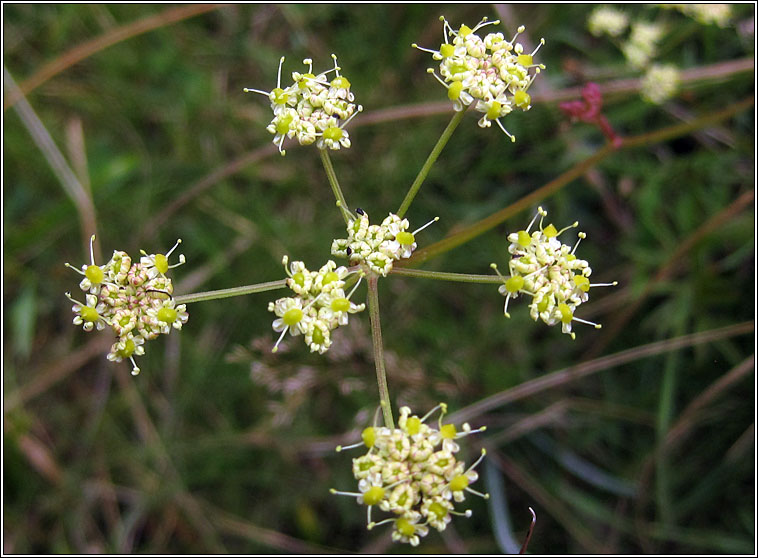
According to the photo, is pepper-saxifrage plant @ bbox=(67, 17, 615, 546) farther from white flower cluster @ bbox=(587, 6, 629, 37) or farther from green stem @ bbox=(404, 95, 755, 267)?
white flower cluster @ bbox=(587, 6, 629, 37)

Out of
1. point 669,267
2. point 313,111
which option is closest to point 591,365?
point 669,267

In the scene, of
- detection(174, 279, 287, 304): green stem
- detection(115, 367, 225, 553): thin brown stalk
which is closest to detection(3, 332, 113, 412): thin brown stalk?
detection(115, 367, 225, 553): thin brown stalk

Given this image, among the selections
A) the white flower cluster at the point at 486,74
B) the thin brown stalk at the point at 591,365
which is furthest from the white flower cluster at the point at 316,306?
the thin brown stalk at the point at 591,365

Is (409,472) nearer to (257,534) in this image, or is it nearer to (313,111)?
(313,111)

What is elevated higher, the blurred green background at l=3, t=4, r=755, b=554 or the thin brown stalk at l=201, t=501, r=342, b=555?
the blurred green background at l=3, t=4, r=755, b=554

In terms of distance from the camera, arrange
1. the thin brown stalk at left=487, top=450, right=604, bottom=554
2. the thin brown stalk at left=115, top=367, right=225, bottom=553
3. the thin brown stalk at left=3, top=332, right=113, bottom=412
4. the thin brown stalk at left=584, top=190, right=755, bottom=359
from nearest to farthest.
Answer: the thin brown stalk at left=584, top=190, right=755, bottom=359 → the thin brown stalk at left=487, top=450, right=604, bottom=554 → the thin brown stalk at left=115, top=367, right=225, bottom=553 → the thin brown stalk at left=3, top=332, right=113, bottom=412

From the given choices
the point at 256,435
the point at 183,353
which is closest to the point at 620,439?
the point at 256,435

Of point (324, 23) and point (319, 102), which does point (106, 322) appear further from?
point (324, 23)
